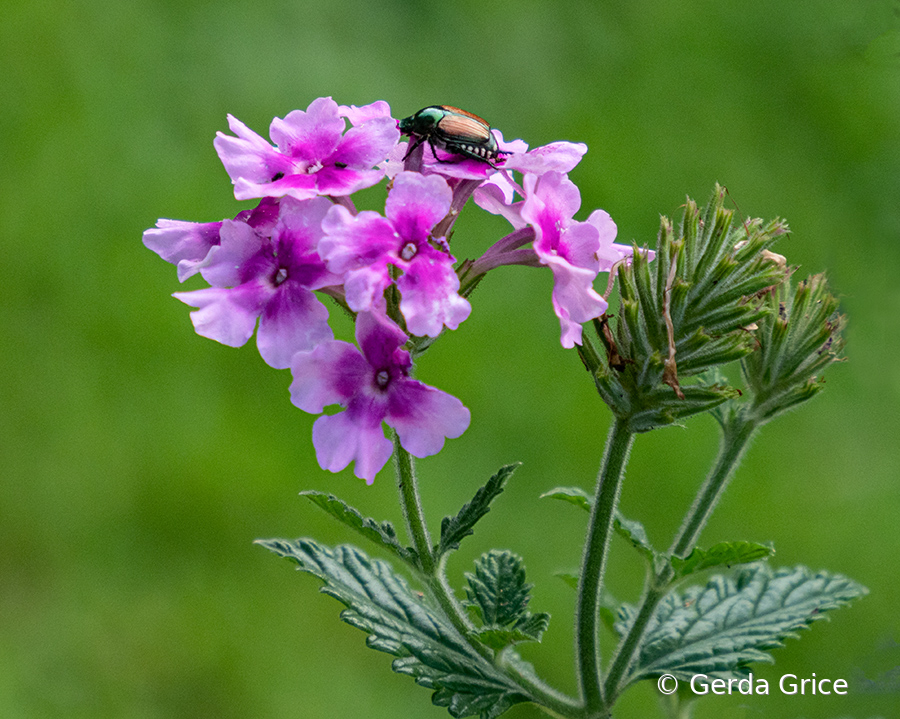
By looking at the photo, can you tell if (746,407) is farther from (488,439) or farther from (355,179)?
(488,439)

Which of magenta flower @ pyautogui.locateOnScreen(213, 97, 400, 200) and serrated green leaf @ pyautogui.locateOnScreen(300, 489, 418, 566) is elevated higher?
magenta flower @ pyautogui.locateOnScreen(213, 97, 400, 200)

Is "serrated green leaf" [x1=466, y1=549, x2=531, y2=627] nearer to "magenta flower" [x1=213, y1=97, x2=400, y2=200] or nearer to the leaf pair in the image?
the leaf pair

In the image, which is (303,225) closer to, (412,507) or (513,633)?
(412,507)

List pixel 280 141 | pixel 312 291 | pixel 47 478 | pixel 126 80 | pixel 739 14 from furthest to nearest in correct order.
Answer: pixel 739 14, pixel 126 80, pixel 47 478, pixel 280 141, pixel 312 291

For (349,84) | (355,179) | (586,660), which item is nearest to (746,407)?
(586,660)

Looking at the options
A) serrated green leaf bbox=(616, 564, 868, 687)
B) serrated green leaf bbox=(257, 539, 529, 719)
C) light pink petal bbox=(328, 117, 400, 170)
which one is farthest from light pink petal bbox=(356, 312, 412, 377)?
serrated green leaf bbox=(616, 564, 868, 687)
